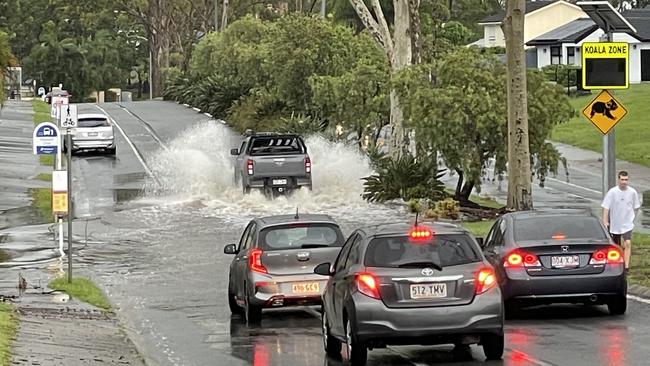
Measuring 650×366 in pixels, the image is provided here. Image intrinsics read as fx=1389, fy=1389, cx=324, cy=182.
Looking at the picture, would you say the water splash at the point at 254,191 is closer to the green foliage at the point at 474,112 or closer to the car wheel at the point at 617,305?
the green foliage at the point at 474,112

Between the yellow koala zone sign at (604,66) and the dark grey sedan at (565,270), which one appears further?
the yellow koala zone sign at (604,66)

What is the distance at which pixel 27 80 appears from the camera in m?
119

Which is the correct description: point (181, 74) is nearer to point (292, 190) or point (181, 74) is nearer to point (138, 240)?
point (292, 190)

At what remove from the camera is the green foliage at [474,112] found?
112 feet

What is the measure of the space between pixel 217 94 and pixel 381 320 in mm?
57706

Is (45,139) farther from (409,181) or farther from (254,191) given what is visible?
(409,181)

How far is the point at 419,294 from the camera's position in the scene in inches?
534

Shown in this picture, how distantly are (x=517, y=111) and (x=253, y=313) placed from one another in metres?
14.6

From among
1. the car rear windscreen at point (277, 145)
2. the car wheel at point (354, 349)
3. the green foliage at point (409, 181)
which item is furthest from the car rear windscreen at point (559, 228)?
the car rear windscreen at point (277, 145)

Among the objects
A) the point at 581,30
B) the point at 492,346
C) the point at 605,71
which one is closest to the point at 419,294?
the point at 492,346

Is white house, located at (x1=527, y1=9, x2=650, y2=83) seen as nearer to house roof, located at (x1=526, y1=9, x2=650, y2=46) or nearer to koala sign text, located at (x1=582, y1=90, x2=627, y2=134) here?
house roof, located at (x1=526, y1=9, x2=650, y2=46)

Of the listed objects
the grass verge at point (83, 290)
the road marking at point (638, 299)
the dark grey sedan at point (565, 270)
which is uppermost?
the dark grey sedan at point (565, 270)

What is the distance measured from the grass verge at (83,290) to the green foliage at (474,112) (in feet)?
40.3

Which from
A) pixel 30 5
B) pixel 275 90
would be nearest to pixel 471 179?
pixel 275 90
